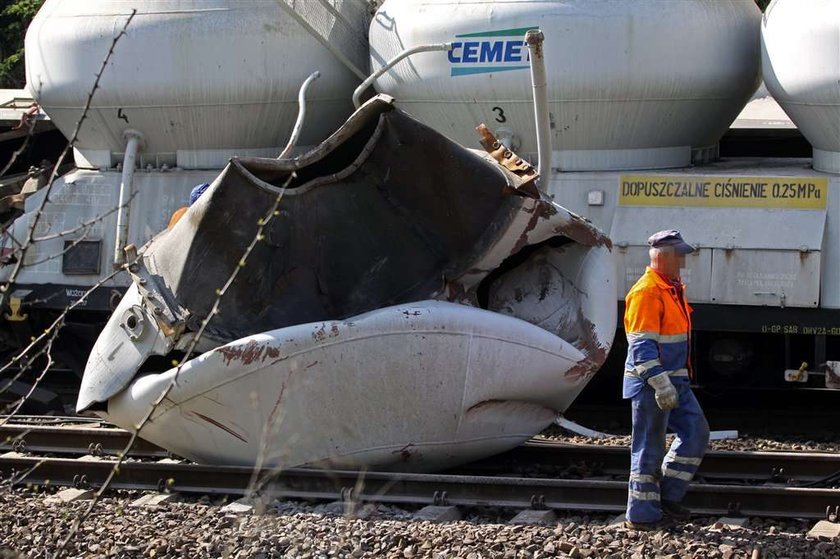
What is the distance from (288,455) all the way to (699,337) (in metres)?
3.66

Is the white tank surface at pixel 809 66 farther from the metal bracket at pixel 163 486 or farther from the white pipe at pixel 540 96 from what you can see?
the metal bracket at pixel 163 486

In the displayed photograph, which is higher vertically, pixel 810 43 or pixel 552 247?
pixel 810 43

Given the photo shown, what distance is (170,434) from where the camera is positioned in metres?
7.19

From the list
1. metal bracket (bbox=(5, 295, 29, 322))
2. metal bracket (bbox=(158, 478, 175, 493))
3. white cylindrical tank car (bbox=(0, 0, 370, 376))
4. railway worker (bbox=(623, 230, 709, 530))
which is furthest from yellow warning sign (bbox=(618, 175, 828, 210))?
metal bracket (bbox=(5, 295, 29, 322))

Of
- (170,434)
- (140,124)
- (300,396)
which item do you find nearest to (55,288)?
(140,124)

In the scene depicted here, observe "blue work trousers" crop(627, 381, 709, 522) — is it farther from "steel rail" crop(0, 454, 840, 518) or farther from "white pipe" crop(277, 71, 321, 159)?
"white pipe" crop(277, 71, 321, 159)

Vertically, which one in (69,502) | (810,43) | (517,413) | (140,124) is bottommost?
(69,502)

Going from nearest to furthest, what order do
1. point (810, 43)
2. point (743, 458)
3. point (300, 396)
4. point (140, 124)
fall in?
point (300, 396) → point (743, 458) → point (810, 43) → point (140, 124)

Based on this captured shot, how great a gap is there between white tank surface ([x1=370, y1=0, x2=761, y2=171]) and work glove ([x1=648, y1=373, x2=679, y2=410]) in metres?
3.75

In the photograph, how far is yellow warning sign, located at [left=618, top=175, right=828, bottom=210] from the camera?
8.96m

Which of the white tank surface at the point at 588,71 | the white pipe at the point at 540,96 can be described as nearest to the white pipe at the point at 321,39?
the white tank surface at the point at 588,71

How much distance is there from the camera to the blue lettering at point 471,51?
9352mm

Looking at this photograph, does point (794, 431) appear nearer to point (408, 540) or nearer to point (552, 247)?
point (552, 247)

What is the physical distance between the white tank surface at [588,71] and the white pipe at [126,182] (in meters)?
2.09
